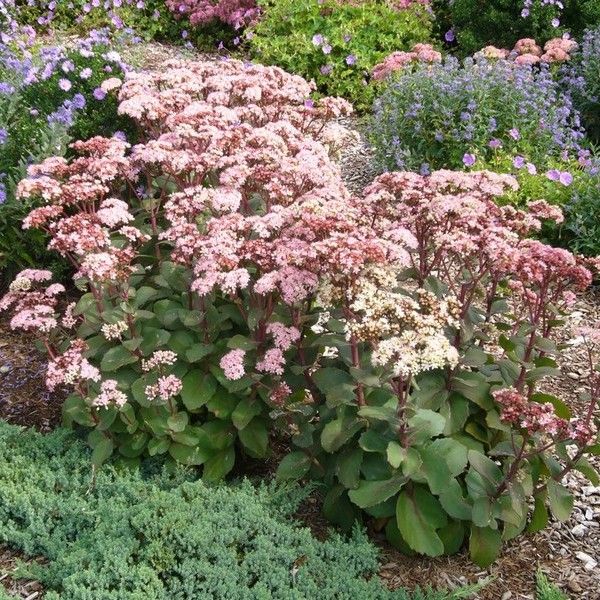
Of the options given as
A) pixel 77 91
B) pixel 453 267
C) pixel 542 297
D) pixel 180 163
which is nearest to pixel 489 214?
→ pixel 542 297

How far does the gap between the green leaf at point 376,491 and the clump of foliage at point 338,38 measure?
17.4ft

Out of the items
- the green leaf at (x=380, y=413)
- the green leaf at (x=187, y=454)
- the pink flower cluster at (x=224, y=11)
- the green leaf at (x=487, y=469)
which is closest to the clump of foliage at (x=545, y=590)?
the green leaf at (x=487, y=469)

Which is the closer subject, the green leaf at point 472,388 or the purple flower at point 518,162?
the green leaf at point 472,388

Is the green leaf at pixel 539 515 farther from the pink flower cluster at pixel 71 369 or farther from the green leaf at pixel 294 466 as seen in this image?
the pink flower cluster at pixel 71 369

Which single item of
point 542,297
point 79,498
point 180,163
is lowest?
point 79,498

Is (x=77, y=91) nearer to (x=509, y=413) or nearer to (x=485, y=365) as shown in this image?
(x=485, y=365)

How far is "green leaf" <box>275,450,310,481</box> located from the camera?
10.3 feet

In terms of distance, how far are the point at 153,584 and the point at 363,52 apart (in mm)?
6451

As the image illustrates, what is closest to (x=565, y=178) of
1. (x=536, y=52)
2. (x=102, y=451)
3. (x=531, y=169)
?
(x=531, y=169)

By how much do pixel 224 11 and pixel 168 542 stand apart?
786 centimetres

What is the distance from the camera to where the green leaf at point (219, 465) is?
333 centimetres

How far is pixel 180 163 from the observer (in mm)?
3350

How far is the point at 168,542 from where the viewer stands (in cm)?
280

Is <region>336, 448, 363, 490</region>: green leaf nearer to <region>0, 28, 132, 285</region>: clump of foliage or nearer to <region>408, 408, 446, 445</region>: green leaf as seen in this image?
<region>408, 408, 446, 445</region>: green leaf
